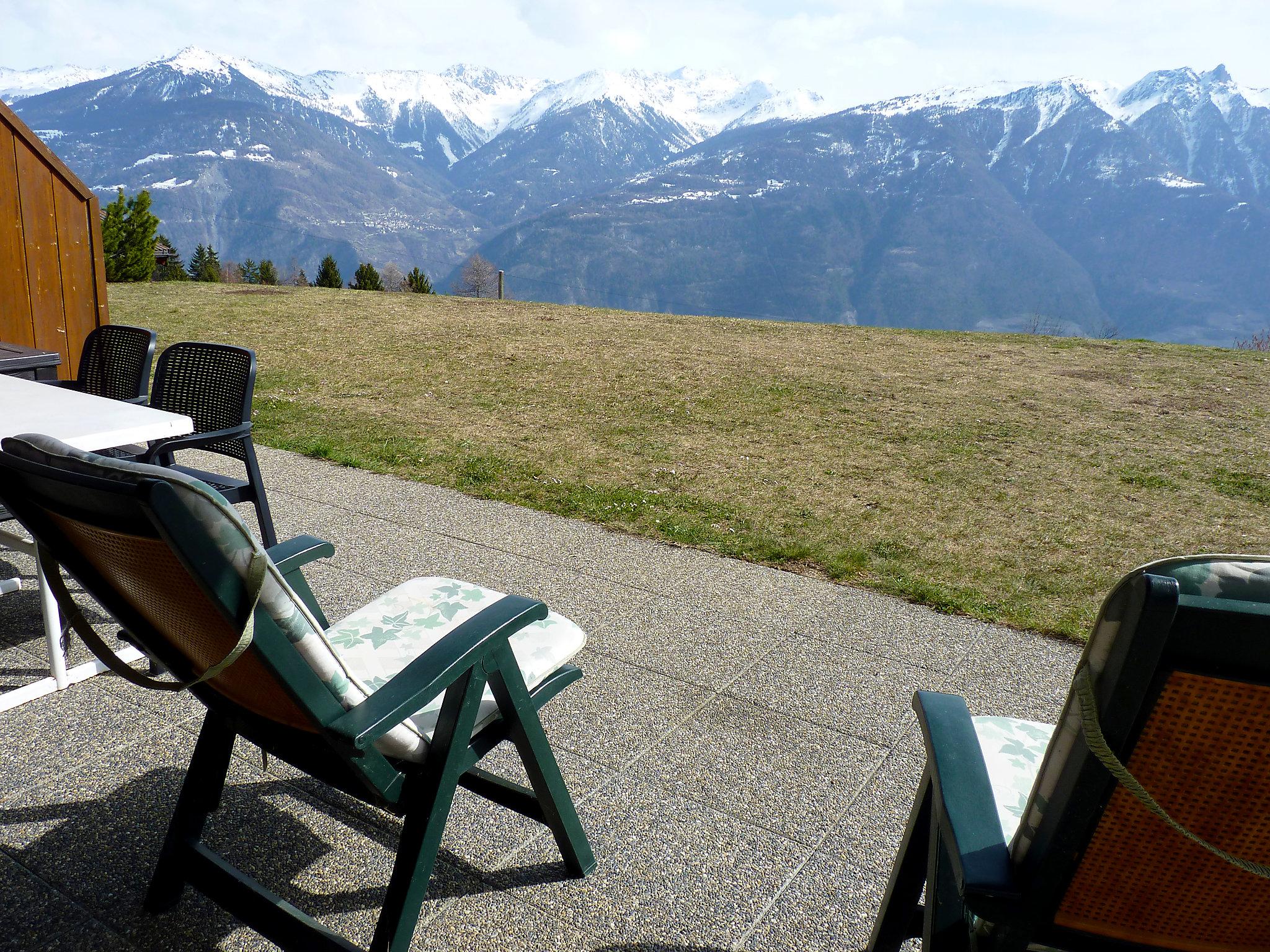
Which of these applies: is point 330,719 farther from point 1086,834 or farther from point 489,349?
point 489,349

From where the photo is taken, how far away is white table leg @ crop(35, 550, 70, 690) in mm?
2865

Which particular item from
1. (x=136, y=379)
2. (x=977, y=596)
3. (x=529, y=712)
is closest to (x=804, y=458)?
(x=977, y=596)

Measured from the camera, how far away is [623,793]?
8.30ft

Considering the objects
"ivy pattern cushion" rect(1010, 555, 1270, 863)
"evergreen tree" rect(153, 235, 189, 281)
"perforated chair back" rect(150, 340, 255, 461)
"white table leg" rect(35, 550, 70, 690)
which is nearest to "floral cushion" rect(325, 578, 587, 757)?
"ivy pattern cushion" rect(1010, 555, 1270, 863)

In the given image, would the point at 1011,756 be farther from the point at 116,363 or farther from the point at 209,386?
the point at 116,363

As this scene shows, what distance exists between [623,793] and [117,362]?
345 centimetres

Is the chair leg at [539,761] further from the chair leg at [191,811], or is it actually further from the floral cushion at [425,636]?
the chair leg at [191,811]

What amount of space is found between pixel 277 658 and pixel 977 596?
146 inches

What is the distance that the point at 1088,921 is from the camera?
3.87 ft

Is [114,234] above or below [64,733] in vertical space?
above

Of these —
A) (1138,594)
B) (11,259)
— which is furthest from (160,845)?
(11,259)

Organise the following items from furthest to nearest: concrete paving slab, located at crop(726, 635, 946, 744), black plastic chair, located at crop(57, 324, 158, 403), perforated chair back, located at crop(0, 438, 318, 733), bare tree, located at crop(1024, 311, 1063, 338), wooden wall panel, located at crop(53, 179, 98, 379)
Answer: bare tree, located at crop(1024, 311, 1063, 338), wooden wall panel, located at crop(53, 179, 98, 379), black plastic chair, located at crop(57, 324, 158, 403), concrete paving slab, located at crop(726, 635, 946, 744), perforated chair back, located at crop(0, 438, 318, 733)

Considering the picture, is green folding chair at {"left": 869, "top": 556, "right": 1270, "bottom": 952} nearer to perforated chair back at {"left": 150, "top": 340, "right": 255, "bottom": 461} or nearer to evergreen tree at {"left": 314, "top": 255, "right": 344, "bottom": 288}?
perforated chair back at {"left": 150, "top": 340, "right": 255, "bottom": 461}

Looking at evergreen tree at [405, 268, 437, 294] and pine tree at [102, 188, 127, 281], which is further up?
pine tree at [102, 188, 127, 281]
